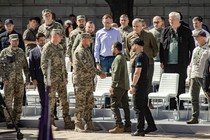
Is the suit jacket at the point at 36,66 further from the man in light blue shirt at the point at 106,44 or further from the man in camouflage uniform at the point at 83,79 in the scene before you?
the man in light blue shirt at the point at 106,44

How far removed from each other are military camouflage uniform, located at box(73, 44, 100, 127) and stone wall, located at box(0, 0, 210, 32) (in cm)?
1405

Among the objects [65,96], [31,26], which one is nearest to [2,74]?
[65,96]

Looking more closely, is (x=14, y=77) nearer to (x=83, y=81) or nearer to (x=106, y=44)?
(x=83, y=81)

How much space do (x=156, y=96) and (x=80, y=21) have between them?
3.06 meters

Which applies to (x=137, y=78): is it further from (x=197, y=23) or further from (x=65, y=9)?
(x=65, y=9)

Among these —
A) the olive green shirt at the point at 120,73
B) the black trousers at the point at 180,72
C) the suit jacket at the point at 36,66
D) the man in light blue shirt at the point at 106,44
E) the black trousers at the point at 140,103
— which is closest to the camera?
the black trousers at the point at 140,103

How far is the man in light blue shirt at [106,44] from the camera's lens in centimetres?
2217

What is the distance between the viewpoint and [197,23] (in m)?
23.0

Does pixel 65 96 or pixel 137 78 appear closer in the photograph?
pixel 137 78

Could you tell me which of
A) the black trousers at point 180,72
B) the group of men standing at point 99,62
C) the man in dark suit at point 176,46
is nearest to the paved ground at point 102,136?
the group of men standing at point 99,62

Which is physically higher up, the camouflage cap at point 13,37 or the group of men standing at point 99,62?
the camouflage cap at point 13,37

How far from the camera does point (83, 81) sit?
66.3 ft

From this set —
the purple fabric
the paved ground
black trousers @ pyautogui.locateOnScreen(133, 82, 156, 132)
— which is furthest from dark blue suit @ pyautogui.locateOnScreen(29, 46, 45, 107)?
the purple fabric

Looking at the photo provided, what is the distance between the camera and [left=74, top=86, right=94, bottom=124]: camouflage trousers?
20.2 m
